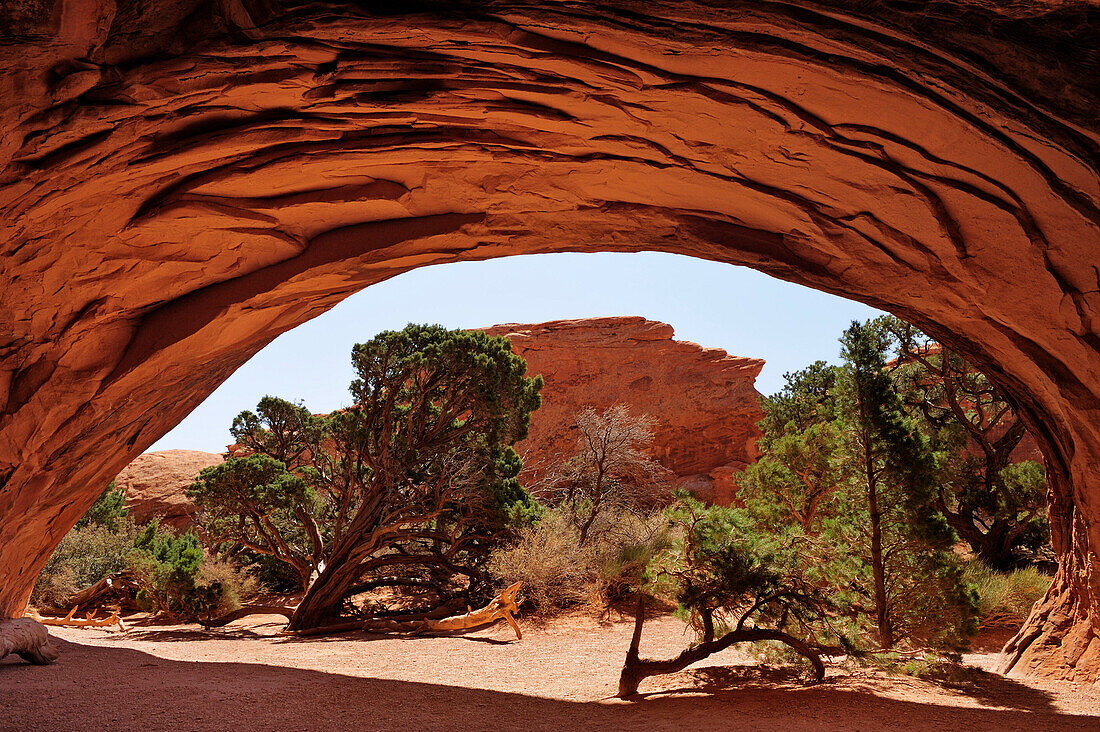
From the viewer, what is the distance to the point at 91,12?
136 inches

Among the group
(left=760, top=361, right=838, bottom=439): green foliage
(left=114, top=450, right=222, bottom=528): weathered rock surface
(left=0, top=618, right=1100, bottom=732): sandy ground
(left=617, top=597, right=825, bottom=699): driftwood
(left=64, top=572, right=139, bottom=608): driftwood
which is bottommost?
(left=64, top=572, right=139, bottom=608): driftwood

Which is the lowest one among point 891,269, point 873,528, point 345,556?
point 345,556

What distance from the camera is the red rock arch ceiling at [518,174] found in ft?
12.0

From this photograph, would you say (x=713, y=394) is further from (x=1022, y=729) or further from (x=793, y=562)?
(x=1022, y=729)

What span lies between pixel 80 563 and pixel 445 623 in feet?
45.4

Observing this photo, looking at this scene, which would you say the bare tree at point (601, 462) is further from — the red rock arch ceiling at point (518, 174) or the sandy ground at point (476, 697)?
the red rock arch ceiling at point (518, 174)

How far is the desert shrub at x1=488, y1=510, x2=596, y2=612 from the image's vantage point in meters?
15.9

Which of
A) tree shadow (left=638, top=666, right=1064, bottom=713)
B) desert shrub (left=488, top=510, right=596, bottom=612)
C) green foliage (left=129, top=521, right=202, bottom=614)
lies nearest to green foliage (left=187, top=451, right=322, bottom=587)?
green foliage (left=129, top=521, right=202, bottom=614)

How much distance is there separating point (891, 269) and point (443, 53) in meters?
4.59

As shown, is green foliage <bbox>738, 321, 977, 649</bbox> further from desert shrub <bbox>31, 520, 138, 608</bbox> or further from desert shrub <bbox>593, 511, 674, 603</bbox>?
desert shrub <bbox>31, 520, 138, 608</bbox>

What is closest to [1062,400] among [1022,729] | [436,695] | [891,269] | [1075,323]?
[1075,323]

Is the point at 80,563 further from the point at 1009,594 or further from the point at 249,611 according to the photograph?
the point at 1009,594

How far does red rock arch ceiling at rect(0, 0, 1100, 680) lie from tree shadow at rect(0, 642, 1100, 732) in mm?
1959

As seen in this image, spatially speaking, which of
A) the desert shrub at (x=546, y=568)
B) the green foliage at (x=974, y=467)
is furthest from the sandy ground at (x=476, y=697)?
the green foliage at (x=974, y=467)
